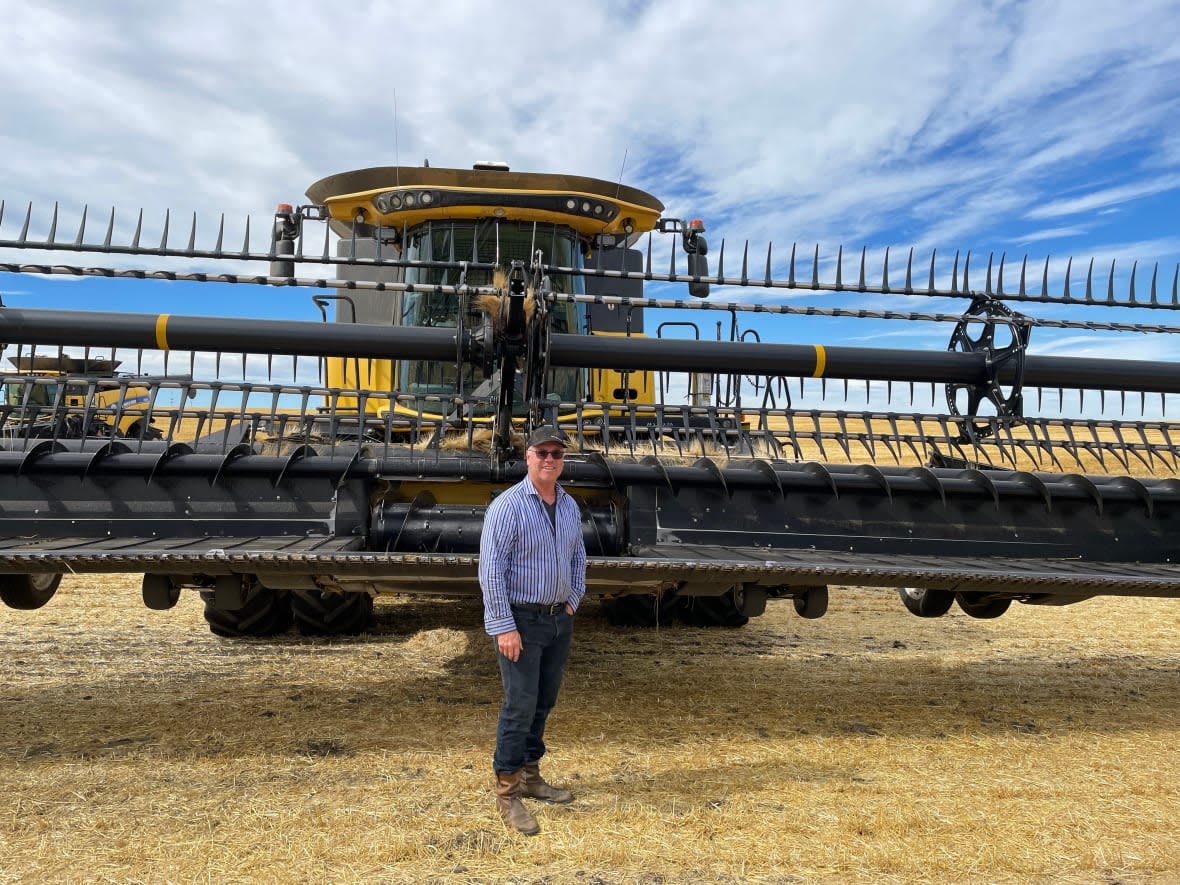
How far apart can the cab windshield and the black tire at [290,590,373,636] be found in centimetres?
156

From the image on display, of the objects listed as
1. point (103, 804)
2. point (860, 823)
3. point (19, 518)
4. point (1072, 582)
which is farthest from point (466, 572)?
point (1072, 582)

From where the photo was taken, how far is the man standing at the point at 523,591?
2943 millimetres

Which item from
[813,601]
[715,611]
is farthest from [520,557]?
[715,611]

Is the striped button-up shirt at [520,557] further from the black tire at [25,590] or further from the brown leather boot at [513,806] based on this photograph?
the black tire at [25,590]

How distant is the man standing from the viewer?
9.66 ft

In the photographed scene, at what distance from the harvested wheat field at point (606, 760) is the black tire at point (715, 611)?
320 millimetres

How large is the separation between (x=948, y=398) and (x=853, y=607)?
3.60 m

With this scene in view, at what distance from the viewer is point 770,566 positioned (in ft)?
10.9

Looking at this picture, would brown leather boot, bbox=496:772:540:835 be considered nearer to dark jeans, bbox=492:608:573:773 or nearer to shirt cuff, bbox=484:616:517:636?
dark jeans, bbox=492:608:573:773

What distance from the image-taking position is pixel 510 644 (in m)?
2.92

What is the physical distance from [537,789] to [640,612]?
3.24 m

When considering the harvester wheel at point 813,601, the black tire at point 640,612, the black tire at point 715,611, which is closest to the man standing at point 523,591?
the harvester wheel at point 813,601

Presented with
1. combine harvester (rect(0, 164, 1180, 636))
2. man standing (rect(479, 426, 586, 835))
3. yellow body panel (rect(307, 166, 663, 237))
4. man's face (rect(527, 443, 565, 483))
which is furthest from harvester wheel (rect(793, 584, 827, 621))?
yellow body panel (rect(307, 166, 663, 237))

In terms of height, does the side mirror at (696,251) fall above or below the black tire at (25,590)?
above
